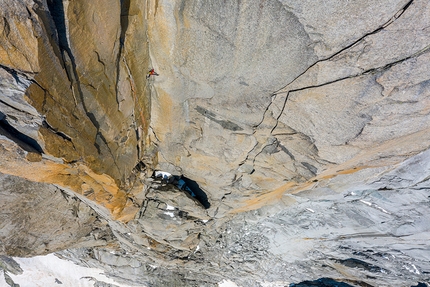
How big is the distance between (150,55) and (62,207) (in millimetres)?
3194

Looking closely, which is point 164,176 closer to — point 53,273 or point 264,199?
point 264,199

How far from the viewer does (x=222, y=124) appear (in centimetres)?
343

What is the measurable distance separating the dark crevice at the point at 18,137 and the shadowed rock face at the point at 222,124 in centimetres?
1

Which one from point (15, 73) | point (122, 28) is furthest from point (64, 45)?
point (122, 28)

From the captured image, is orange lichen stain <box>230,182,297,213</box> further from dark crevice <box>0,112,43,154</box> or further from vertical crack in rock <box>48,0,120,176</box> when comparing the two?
dark crevice <box>0,112,43,154</box>

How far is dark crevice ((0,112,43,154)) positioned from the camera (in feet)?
8.46

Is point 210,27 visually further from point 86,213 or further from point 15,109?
point 86,213

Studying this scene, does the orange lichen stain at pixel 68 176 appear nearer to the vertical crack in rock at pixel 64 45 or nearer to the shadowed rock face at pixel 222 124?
the shadowed rock face at pixel 222 124

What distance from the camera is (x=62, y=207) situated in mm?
4738

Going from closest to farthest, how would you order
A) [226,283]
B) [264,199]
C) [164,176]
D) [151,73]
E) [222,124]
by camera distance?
1. [151,73]
2. [222,124]
3. [164,176]
4. [264,199]
5. [226,283]

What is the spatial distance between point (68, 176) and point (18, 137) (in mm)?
781

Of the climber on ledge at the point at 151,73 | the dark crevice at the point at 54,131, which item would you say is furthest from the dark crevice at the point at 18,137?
the climber on ledge at the point at 151,73

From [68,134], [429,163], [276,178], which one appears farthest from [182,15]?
[429,163]

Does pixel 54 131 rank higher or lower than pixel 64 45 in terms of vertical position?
lower
